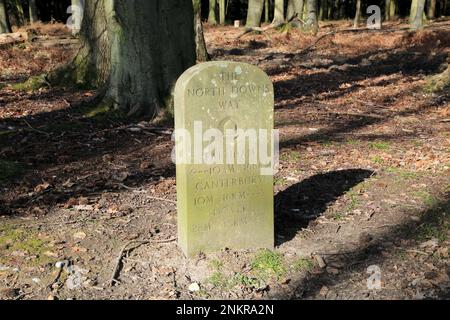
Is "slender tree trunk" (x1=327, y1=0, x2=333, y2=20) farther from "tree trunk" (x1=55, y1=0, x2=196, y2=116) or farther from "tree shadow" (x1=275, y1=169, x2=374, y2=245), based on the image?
"tree shadow" (x1=275, y1=169, x2=374, y2=245)

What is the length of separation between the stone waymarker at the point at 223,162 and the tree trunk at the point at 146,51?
5.46 m

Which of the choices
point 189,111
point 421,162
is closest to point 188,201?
point 189,111

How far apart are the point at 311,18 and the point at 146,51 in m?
18.4

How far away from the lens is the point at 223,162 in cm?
483

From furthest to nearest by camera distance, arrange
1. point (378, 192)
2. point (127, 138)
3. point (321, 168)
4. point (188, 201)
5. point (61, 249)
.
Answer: point (127, 138)
point (321, 168)
point (378, 192)
point (61, 249)
point (188, 201)

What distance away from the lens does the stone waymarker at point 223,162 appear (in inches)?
181

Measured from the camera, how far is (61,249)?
514 centimetres

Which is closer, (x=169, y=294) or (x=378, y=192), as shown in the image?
(x=169, y=294)

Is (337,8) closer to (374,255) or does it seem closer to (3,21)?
(3,21)

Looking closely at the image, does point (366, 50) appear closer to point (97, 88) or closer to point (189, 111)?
point (97, 88)

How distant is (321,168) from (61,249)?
389 centimetres

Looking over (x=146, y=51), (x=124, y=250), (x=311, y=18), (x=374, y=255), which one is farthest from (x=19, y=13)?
(x=374, y=255)

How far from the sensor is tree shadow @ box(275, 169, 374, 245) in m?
5.74

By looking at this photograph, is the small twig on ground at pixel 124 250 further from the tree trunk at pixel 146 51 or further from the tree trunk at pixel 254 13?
the tree trunk at pixel 254 13
